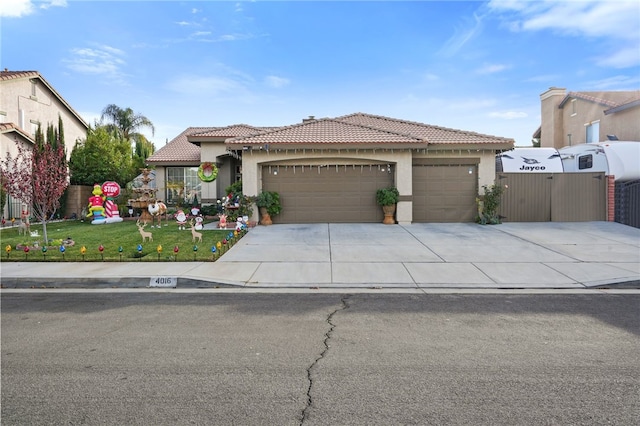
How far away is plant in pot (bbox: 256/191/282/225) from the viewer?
53.7 feet

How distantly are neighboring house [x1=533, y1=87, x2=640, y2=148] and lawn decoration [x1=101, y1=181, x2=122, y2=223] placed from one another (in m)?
25.1

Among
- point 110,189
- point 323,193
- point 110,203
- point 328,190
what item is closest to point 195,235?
point 323,193

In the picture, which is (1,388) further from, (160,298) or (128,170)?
(128,170)

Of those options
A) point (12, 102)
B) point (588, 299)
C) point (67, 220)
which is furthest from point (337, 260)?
point (12, 102)

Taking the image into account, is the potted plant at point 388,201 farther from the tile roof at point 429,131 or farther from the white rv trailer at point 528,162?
the white rv trailer at point 528,162

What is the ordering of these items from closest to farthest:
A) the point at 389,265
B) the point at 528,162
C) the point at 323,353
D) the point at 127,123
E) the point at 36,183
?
the point at 323,353, the point at 389,265, the point at 36,183, the point at 528,162, the point at 127,123

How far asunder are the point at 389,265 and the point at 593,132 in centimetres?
2398

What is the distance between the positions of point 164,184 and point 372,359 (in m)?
21.7

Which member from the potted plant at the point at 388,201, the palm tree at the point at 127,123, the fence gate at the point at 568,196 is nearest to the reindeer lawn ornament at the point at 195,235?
the potted plant at the point at 388,201

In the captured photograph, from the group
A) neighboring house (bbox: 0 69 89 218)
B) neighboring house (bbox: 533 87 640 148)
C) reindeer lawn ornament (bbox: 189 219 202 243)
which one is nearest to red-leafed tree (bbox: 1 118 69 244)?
reindeer lawn ornament (bbox: 189 219 202 243)

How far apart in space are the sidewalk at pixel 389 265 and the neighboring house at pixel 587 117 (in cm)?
1256

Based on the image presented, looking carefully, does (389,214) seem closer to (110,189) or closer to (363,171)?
(363,171)

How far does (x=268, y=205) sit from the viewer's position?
54.0 ft

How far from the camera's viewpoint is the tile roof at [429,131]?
17188mm
